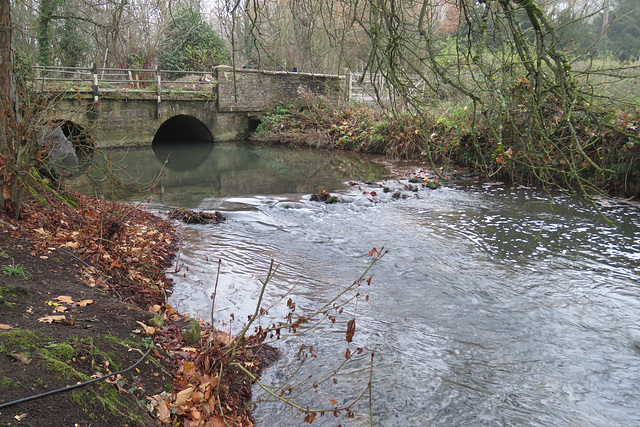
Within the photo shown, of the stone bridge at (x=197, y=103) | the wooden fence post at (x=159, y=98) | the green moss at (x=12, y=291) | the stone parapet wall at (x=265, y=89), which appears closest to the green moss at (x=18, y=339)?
the green moss at (x=12, y=291)

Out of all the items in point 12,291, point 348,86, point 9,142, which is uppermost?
point 348,86

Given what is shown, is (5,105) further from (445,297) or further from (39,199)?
(445,297)

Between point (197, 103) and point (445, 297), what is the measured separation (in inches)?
698

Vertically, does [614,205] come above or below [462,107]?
below

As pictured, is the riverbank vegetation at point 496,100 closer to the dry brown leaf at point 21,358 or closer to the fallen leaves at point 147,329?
the fallen leaves at point 147,329

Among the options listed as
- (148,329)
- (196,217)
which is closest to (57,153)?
(196,217)

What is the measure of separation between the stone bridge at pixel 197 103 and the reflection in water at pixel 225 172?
124cm

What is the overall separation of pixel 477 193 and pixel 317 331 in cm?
751

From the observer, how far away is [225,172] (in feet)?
48.2

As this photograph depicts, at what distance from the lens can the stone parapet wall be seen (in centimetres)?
2112

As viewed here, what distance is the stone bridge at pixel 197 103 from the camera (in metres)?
18.5

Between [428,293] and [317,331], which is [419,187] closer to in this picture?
[428,293]

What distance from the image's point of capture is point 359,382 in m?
3.72

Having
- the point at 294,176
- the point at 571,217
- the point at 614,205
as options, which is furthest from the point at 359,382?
the point at 294,176
